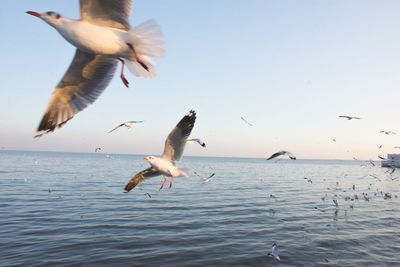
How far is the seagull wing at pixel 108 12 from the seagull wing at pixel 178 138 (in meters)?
4.25

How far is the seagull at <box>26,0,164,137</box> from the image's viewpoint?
4.62m

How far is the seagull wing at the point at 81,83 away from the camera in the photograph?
5543 mm

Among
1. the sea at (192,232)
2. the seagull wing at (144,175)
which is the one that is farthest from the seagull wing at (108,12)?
the seagull wing at (144,175)

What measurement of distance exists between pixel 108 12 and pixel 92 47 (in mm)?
640

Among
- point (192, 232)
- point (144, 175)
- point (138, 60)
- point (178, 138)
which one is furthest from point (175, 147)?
point (192, 232)

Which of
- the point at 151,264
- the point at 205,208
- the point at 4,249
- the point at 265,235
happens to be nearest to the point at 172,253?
the point at 151,264

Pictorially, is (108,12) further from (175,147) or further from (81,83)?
(175,147)

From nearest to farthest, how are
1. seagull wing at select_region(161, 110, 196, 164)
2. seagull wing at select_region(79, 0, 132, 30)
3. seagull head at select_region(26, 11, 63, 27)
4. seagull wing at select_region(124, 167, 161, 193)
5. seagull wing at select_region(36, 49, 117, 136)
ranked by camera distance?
seagull head at select_region(26, 11, 63, 27)
seagull wing at select_region(79, 0, 132, 30)
seagull wing at select_region(36, 49, 117, 136)
seagull wing at select_region(161, 110, 196, 164)
seagull wing at select_region(124, 167, 161, 193)

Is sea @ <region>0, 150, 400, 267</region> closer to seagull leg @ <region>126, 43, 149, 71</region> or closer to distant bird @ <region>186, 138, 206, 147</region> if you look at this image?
distant bird @ <region>186, 138, 206, 147</region>

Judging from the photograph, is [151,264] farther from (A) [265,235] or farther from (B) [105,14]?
(B) [105,14]

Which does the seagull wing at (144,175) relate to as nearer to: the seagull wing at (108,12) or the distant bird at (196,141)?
the distant bird at (196,141)

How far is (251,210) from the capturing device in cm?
2883

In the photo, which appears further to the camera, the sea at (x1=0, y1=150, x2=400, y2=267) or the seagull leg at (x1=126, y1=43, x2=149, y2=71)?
the sea at (x1=0, y1=150, x2=400, y2=267)

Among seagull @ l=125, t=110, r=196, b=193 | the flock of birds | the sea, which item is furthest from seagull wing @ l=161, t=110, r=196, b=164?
the flock of birds
